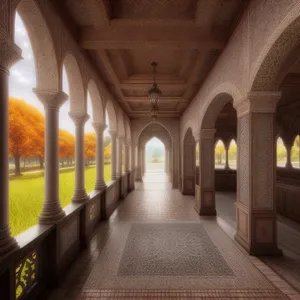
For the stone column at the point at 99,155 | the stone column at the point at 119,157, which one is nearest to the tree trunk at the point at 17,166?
the stone column at the point at 99,155

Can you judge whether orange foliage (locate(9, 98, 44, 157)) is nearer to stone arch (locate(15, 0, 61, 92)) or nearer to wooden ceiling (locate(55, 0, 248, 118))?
stone arch (locate(15, 0, 61, 92))

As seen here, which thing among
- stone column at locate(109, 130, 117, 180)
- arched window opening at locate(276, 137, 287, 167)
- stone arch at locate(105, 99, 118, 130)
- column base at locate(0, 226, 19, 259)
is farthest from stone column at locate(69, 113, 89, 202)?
arched window opening at locate(276, 137, 287, 167)

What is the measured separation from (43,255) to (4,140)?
210 centimetres

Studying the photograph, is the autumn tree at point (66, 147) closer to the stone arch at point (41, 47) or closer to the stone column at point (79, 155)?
the stone column at point (79, 155)

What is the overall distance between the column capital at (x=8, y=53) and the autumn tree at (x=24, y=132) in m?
3.25

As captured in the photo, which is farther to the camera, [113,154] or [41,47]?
[113,154]

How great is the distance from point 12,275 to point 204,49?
17.6 ft

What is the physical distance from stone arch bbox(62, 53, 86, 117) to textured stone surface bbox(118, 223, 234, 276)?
3.62m

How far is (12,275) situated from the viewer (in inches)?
91.5

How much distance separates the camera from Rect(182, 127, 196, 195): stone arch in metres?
11.1

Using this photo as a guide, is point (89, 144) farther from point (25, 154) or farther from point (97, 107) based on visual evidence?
point (25, 154)

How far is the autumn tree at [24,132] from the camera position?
5.09 metres

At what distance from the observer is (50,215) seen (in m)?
3.42

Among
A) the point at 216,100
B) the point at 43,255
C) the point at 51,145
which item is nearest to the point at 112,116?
the point at 216,100
